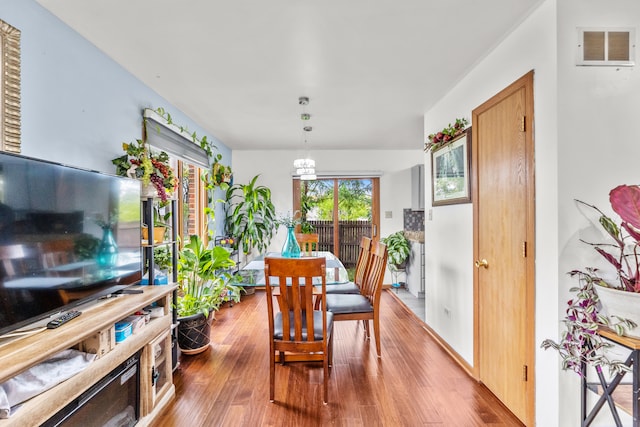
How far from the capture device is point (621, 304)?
124 centimetres

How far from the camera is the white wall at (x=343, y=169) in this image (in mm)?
5305

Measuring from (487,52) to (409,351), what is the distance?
2.49m

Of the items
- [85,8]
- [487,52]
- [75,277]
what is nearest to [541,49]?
[487,52]

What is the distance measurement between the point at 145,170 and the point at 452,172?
2461 mm

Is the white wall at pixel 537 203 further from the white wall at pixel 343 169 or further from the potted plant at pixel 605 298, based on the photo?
the white wall at pixel 343 169

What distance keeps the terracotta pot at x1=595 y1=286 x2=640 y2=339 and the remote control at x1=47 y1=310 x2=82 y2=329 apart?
7.61 ft

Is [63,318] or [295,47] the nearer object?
[63,318]

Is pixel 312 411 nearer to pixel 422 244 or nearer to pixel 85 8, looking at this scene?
pixel 85 8

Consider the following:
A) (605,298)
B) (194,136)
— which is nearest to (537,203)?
(605,298)

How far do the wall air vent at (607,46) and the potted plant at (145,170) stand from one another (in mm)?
2605

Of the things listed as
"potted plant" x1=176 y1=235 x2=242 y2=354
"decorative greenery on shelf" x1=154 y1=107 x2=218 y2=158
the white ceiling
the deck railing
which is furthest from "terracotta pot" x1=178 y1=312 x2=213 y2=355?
the deck railing

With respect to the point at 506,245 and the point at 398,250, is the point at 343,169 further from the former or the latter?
the point at 506,245

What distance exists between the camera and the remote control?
1.33 meters

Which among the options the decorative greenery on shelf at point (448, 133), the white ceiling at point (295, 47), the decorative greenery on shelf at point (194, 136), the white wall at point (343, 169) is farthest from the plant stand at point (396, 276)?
the decorative greenery on shelf at point (194, 136)
